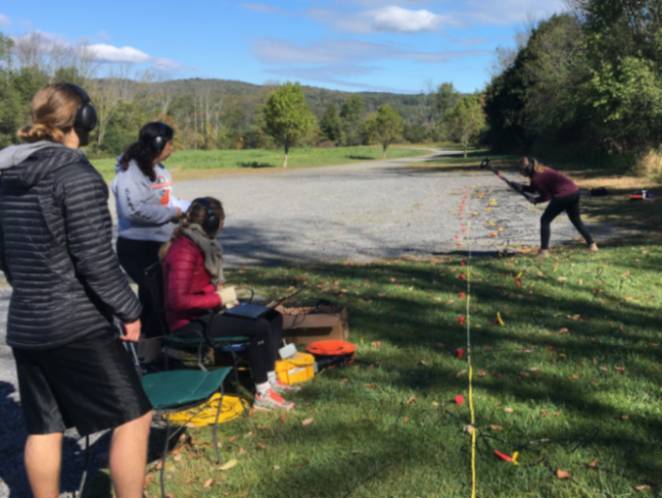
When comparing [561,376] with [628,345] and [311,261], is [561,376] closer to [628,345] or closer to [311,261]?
[628,345]

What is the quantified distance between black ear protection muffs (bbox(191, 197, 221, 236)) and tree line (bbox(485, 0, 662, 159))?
21267 mm

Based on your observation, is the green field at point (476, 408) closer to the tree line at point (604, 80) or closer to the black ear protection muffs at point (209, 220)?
the black ear protection muffs at point (209, 220)

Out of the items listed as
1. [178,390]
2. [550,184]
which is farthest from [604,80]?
[178,390]

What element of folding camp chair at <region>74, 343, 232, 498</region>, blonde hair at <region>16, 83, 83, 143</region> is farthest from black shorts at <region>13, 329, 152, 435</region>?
blonde hair at <region>16, 83, 83, 143</region>

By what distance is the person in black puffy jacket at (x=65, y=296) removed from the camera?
94.3 inches

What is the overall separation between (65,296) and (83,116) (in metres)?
0.71

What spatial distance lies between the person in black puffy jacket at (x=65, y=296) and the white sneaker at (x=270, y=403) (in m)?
1.65

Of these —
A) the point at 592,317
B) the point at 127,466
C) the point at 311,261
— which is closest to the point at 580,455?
the point at 127,466

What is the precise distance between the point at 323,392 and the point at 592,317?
118 inches

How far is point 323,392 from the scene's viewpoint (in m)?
4.57

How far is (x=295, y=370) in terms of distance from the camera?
15.7 feet

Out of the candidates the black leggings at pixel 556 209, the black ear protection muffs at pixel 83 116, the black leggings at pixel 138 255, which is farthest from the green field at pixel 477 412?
the black leggings at pixel 556 209

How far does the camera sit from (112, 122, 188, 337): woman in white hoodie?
15.6ft

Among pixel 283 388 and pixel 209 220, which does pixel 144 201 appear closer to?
pixel 209 220
